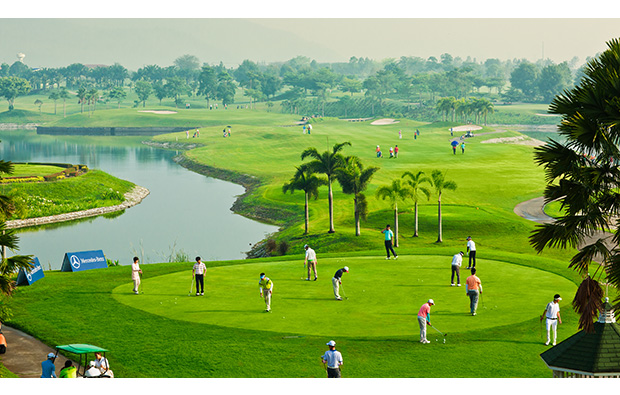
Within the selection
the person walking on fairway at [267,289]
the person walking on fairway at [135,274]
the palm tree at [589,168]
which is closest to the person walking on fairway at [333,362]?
the palm tree at [589,168]

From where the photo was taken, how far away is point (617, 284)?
18.1 meters

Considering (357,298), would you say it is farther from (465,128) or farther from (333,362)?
(465,128)

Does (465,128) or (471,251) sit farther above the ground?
(465,128)

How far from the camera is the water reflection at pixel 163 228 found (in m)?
64.6

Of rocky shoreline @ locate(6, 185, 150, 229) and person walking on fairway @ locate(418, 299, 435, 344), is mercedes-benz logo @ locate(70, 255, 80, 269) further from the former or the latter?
rocky shoreline @ locate(6, 185, 150, 229)

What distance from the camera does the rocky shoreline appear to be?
7619cm

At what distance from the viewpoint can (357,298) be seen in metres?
31.6

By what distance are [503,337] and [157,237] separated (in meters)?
49.4

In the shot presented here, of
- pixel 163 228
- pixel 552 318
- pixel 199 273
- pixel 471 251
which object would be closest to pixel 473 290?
pixel 552 318

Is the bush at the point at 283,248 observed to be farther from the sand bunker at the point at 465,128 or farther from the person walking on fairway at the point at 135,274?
the sand bunker at the point at 465,128

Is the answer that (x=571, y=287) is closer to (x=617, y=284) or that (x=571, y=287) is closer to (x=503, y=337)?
(x=503, y=337)

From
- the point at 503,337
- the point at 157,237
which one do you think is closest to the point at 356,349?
the point at 503,337

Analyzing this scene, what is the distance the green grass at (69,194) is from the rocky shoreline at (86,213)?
69 centimetres

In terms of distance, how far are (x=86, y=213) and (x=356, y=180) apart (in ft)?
122
